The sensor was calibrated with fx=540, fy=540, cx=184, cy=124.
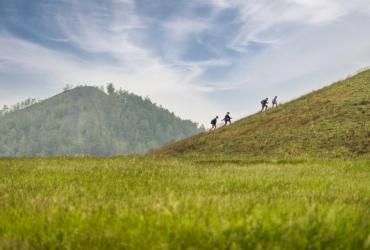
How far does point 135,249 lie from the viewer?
193 inches

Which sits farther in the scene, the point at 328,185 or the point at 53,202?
the point at 328,185

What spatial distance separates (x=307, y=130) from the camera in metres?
48.3

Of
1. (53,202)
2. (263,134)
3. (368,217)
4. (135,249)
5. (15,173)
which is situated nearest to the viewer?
(135,249)

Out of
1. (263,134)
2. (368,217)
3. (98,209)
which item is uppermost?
(263,134)

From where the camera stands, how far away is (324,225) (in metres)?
5.47

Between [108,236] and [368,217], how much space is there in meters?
3.02

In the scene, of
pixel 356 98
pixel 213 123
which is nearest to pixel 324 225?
pixel 356 98

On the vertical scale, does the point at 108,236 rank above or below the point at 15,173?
below

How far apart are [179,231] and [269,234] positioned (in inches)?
33.8

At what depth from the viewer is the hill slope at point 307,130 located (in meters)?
42.8

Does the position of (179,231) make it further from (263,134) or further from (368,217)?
(263,134)

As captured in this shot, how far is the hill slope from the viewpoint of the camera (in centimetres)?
4281

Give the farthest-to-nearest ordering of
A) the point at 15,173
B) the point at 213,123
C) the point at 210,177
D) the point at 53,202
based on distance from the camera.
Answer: the point at 213,123 → the point at 15,173 → the point at 210,177 → the point at 53,202

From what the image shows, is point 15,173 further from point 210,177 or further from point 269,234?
point 269,234
